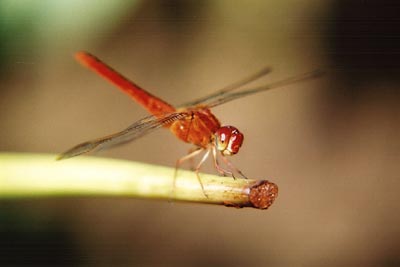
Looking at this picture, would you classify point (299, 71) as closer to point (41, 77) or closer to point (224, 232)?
point (224, 232)

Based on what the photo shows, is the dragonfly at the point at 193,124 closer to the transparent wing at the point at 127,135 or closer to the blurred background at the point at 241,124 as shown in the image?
the transparent wing at the point at 127,135

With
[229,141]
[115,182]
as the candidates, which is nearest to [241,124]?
[229,141]

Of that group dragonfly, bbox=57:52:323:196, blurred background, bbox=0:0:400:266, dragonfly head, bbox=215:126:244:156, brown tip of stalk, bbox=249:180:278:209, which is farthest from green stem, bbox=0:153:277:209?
blurred background, bbox=0:0:400:266

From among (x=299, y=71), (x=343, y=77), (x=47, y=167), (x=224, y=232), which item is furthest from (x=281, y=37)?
(x=47, y=167)

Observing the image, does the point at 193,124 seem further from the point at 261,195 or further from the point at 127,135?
the point at 261,195

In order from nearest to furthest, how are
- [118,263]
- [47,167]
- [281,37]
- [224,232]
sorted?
[47,167] < [118,263] < [224,232] < [281,37]

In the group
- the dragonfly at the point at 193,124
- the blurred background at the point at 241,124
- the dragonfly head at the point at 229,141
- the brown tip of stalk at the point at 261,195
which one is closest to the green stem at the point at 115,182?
the brown tip of stalk at the point at 261,195

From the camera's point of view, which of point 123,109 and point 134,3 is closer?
point 134,3
